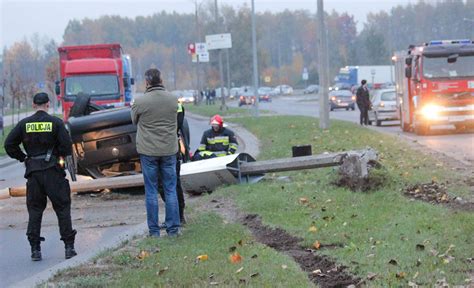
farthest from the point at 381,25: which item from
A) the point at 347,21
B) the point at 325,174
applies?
the point at 325,174

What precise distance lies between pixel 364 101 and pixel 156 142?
24.8 m

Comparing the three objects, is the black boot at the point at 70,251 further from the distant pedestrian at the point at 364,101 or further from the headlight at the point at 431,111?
the distant pedestrian at the point at 364,101

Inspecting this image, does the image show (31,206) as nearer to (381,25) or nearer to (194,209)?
(194,209)

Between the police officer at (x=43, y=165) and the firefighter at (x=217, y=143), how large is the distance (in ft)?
17.9

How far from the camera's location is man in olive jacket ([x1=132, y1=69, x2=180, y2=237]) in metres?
9.36

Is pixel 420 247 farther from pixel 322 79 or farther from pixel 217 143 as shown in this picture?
pixel 322 79

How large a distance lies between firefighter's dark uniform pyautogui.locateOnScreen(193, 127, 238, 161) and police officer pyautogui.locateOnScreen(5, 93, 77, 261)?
5.46m

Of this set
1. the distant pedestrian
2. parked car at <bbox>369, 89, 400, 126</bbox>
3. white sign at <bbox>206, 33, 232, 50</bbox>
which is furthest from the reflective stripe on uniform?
white sign at <bbox>206, 33, 232, 50</bbox>

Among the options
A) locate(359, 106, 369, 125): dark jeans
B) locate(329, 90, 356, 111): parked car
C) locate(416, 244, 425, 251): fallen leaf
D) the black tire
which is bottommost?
locate(329, 90, 356, 111): parked car

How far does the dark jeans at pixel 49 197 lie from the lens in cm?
902

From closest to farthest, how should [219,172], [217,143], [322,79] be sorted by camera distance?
[219,172], [217,143], [322,79]

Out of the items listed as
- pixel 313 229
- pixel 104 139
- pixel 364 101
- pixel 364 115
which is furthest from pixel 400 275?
pixel 364 115

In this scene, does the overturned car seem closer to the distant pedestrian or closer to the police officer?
the police officer

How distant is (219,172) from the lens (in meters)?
13.4
